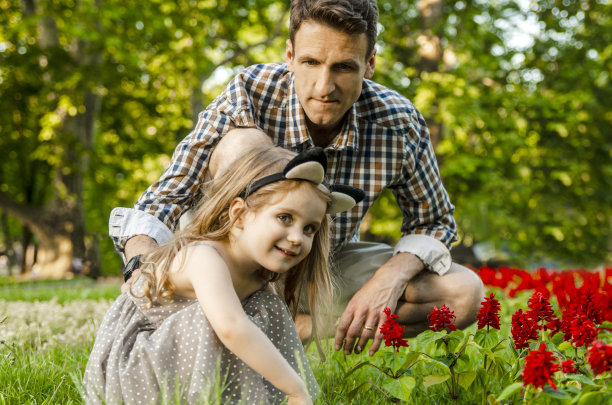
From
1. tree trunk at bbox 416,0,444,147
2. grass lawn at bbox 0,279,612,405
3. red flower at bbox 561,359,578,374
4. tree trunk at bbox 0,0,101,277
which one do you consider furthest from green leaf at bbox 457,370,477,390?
tree trunk at bbox 0,0,101,277

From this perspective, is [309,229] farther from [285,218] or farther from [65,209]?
[65,209]

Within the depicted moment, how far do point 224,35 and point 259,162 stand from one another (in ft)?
43.0

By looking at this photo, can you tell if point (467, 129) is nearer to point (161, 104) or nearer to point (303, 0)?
point (161, 104)

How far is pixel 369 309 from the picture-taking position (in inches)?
109

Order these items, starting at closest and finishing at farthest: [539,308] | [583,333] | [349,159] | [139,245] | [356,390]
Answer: [583,333] < [539,308] < [356,390] < [139,245] < [349,159]

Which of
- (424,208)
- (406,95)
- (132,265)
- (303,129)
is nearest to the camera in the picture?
(132,265)

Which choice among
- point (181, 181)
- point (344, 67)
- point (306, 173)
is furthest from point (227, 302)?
point (344, 67)

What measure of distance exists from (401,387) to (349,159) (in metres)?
1.47

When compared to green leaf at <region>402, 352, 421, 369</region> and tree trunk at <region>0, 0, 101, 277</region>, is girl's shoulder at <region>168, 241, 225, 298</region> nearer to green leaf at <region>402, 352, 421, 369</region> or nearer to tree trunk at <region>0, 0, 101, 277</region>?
green leaf at <region>402, 352, 421, 369</region>

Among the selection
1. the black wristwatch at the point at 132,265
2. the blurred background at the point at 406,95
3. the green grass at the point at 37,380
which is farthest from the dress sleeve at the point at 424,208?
the blurred background at the point at 406,95

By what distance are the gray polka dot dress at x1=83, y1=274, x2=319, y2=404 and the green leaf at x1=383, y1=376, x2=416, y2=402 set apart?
283 mm

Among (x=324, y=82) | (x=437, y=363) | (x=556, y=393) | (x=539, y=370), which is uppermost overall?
(x=324, y=82)

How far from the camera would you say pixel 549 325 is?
214 centimetres

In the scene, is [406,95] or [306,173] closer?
[306,173]
